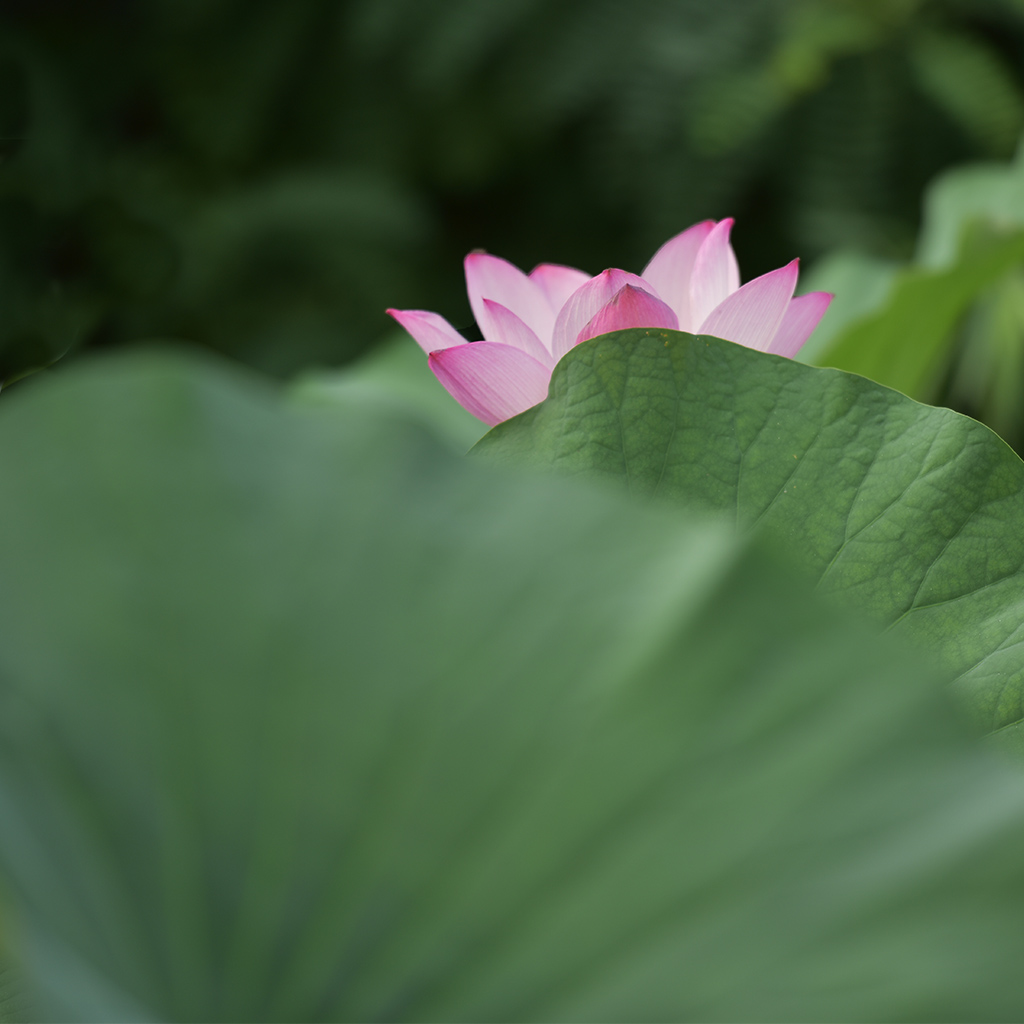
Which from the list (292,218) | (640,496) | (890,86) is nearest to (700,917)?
(640,496)

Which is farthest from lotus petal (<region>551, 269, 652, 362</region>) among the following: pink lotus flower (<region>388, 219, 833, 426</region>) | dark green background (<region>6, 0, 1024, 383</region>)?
dark green background (<region>6, 0, 1024, 383</region>)

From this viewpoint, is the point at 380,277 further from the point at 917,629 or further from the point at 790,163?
the point at 917,629

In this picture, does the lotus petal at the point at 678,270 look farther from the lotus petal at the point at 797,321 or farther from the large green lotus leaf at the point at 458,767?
the large green lotus leaf at the point at 458,767

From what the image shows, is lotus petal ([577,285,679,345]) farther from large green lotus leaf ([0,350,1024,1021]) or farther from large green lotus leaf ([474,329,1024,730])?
large green lotus leaf ([0,350,1024,1021])

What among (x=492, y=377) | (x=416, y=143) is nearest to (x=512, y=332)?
(x=492, y=377)

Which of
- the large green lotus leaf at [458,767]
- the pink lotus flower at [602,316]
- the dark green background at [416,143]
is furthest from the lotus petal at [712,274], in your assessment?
the dark green background at [416,143]

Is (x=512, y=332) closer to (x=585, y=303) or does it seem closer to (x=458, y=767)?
(x=585, y=303)
